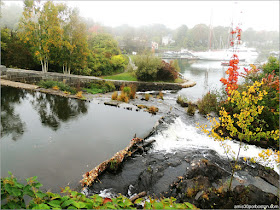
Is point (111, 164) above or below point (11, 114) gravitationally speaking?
below

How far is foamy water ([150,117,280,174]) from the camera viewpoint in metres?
6.05

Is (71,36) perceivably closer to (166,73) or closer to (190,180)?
(166,73)

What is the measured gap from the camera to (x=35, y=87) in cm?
1138

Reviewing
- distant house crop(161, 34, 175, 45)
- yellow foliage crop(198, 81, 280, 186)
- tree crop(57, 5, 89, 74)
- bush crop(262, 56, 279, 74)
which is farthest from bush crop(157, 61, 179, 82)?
distant house crop(161, 34, 175, 45)

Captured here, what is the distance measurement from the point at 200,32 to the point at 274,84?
66243 millimetres

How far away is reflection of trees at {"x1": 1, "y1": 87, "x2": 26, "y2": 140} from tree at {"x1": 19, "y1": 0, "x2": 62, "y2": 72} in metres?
3.61

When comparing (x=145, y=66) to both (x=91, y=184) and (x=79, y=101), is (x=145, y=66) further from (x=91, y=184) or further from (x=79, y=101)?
(x=91, y=184)

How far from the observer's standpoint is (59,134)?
6.17 metres

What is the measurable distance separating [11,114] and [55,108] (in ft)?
5.40

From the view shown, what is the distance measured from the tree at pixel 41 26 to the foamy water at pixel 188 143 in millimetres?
9687

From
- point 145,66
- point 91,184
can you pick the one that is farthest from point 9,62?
point 91,184

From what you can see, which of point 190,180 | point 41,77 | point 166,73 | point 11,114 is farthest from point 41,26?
point 190,180

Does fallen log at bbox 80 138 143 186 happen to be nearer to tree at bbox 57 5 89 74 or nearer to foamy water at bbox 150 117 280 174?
foamy water at bbox 150 117 280 174

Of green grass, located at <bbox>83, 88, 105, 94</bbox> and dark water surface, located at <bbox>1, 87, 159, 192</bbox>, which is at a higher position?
green grass, located at <bbox>83, 88, 105, 94</bbox>
